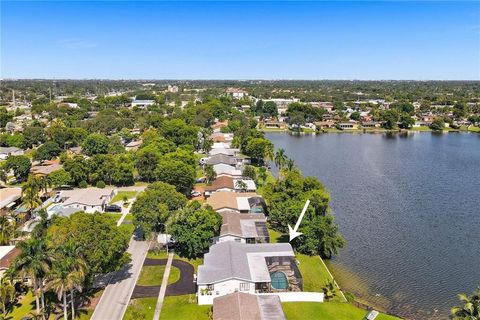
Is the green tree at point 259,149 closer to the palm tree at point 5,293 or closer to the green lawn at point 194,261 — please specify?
the green lawn at point 194,261

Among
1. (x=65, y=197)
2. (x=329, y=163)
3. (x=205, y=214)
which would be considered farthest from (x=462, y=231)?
(x=65, y=197)

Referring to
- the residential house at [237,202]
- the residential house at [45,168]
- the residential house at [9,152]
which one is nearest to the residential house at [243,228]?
the residential house at [237,202]

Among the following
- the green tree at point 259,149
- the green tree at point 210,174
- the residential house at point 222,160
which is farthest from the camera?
the green tree at point 259,149

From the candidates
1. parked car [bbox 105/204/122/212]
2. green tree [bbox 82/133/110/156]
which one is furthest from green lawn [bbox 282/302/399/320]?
green tree [bbox 82/133/110/156]

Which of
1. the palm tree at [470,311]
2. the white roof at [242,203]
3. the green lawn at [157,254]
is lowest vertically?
the green lawn at [157,254]

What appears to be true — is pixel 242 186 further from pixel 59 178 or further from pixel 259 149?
pixel 59 178

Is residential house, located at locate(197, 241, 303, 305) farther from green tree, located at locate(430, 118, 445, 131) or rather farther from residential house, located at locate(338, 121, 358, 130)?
green tree, located at locate(430, 118, 445, 131)
